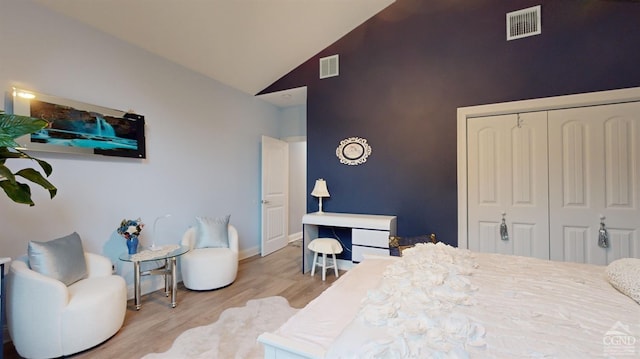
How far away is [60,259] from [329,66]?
11.7 ft

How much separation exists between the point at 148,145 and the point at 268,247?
2.38 m

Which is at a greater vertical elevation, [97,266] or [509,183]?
[509,183]

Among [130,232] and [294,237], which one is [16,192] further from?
[294,237]

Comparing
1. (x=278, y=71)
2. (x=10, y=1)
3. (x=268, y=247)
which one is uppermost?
(x=278, y=71)

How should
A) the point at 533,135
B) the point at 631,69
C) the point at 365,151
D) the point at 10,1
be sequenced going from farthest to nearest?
the point at 365,151, the point at 533,135, the point at 631,69, the point at 10,1

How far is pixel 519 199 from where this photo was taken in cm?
297

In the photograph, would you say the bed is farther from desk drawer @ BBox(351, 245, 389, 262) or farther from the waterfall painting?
the waterfall painting

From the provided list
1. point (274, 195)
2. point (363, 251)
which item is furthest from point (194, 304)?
point (274, 195)

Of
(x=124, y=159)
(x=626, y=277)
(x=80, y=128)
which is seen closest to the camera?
(x=626, y=277)

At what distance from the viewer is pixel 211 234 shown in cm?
333

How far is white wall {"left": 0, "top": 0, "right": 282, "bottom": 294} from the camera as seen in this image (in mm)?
2227

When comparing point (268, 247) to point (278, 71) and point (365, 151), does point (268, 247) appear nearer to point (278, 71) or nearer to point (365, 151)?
point (365, 151)

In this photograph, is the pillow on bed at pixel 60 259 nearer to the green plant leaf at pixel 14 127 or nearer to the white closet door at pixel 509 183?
the green plant leaf at pixel 14 127

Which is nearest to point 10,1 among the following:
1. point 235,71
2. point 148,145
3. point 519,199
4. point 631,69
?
point 148,145
